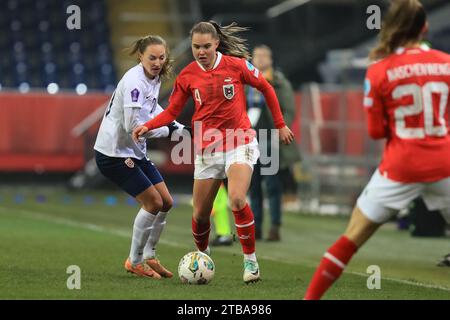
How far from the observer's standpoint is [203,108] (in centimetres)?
927

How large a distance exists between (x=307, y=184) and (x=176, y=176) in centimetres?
658

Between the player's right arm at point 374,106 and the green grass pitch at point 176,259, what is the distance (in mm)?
1749

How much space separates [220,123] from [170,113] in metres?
0.42

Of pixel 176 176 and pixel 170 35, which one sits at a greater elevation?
pixel 170 35

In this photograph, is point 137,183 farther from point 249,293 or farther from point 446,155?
point 446,155

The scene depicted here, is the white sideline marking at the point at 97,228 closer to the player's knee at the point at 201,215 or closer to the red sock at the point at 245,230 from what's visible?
the red sock at the point at 245,230

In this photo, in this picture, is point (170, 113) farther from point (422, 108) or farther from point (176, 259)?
point (422, 108)

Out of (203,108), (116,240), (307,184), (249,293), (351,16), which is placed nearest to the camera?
(249,293)

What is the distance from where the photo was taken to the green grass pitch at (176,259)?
8555 mm

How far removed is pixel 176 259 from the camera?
11328 mm

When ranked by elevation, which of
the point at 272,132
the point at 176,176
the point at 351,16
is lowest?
the point at 176,176

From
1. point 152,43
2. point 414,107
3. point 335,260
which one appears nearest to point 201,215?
point 152,43

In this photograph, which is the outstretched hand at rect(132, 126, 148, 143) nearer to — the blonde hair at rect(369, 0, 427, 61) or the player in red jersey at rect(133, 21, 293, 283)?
the player in red jersey at rect(133, 21, 293, 283)
